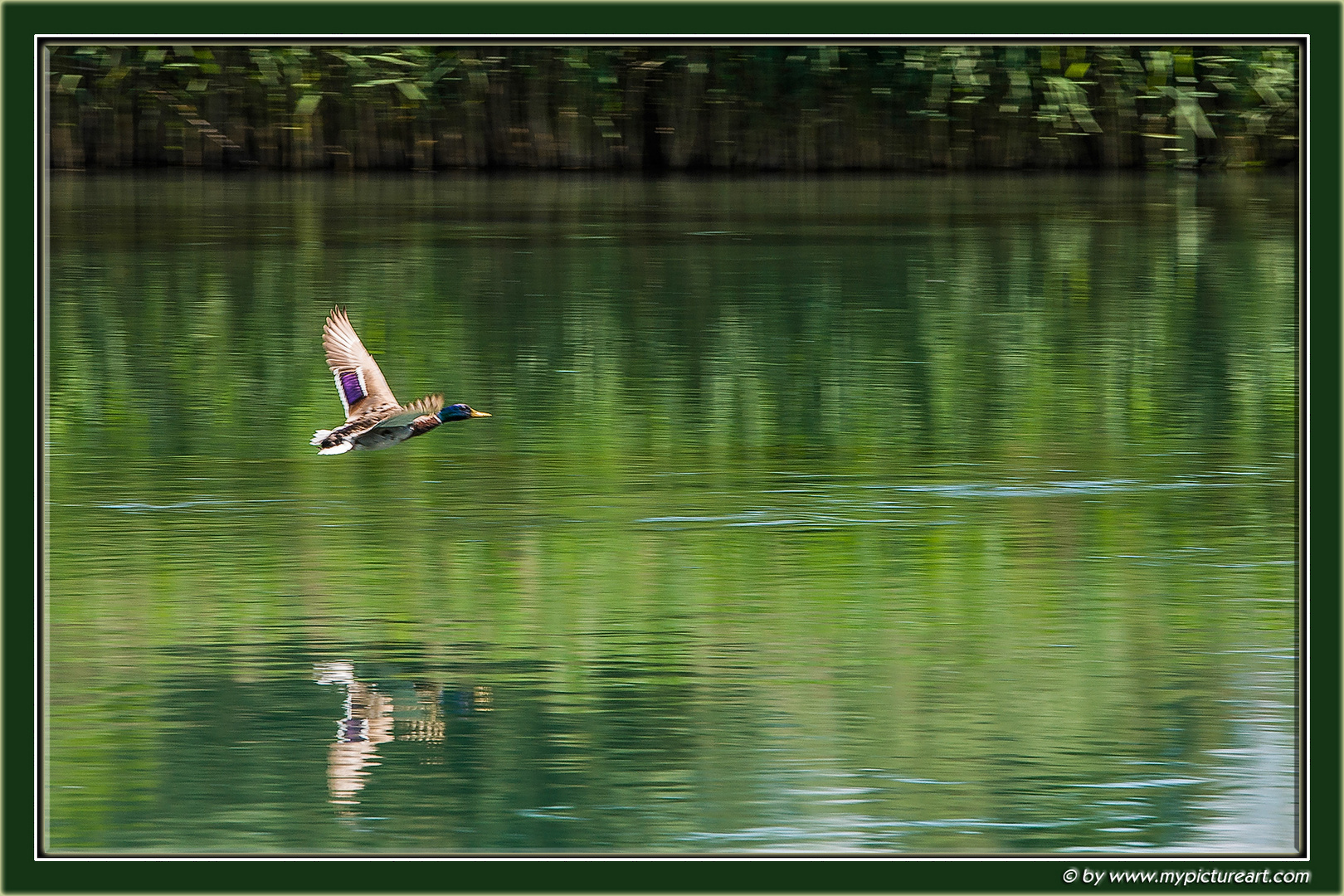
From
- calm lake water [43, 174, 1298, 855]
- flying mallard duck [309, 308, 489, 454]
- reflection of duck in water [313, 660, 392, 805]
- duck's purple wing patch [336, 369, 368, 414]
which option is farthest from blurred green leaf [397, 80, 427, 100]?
reflection of duck in water [313, 660, 392, 805]

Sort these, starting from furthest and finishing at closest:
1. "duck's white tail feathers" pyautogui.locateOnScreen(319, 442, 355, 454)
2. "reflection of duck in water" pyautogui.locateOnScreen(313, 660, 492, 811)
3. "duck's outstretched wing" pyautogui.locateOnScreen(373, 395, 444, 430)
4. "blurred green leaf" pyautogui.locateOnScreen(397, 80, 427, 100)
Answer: "blurred green leaf" pyautogui.locateOnScreen(397, 80, 427, 100)
"duck's white tail feathers" pyautogui.locateOnScreen(319, 442, 355, 454)
"duck's outstretched wing" pyautogui.locateOnScreen(373, 395, 444, 430)
"reflection of duck in water" pyautogui.locateOnScreen(313, 660, 492, 811)

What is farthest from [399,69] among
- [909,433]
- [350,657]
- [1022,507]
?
[350,657]

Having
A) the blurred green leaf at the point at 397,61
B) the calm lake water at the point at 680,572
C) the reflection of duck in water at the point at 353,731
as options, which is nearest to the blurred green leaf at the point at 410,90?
the blurred green leaf at the point at 397,61

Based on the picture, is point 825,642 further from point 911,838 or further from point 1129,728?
A: point 911,838

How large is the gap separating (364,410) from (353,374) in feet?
0.54

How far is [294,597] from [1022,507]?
7.92 feet

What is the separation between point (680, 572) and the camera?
239 inches

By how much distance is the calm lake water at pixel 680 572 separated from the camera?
14.3 ft

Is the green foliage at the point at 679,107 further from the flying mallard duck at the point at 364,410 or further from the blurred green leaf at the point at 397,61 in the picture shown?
the flying mallard duck at the point at 364,410

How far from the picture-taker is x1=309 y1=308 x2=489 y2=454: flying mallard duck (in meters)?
5.75

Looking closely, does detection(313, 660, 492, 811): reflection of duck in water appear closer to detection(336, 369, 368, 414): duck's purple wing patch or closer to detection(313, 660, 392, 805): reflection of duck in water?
detection(313, 660, 392, 805): reflection of duck in water

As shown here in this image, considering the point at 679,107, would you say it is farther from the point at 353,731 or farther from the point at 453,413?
the point at 353,731

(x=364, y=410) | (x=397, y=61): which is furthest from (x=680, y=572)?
(x=397, y=61)

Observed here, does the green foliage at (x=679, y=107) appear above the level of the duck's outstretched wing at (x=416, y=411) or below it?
above
